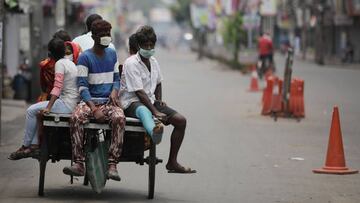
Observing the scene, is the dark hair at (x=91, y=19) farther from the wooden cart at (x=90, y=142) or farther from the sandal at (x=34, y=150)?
the sandal at (x=34, y=150)

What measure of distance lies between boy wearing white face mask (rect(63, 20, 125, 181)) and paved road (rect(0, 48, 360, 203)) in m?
0.53

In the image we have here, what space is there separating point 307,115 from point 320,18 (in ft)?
153

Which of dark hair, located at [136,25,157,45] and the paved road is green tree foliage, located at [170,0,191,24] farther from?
dark hair, located at [136,25,157,45]

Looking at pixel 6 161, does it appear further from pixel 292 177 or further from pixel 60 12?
pixel 60 12

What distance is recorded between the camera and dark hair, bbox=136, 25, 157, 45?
433 inches

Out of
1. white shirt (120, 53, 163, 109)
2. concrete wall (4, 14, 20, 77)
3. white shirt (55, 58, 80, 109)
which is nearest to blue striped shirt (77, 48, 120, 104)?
white shirt (120, 53, 163, 109)

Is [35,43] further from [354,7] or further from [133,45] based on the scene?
[354,7]

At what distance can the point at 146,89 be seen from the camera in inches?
440

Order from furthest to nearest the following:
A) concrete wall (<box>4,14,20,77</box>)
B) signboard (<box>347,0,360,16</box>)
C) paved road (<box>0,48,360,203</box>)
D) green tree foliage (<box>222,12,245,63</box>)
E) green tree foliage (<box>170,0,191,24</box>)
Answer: green tree foliage (<box>170,0,191,24</box>)
signboard (<box>347,0,360,16</box>)
green tree foliage (<box>222,12,245,63</box>)
concrete wall (<box>4,14,20,77</box>)
paved road (<box>0,48,360,203</box>)

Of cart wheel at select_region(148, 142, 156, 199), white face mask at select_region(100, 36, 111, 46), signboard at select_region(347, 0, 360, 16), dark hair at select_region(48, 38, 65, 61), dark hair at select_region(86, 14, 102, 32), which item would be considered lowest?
cart wheel at select_region(148, 142, 156, 199)

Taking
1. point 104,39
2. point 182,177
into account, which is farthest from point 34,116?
point 182,177

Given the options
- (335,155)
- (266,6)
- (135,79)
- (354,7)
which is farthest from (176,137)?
(354,7)

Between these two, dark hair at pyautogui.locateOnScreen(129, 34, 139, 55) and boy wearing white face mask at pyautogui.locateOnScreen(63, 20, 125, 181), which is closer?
boy wearing white face mask at pyautogui.locateOnScreen(63, 20, 125, 181)

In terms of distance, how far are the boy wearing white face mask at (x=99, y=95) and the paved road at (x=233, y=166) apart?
528 millimetres
